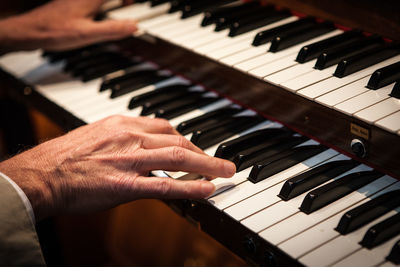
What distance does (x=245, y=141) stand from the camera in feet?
4.80

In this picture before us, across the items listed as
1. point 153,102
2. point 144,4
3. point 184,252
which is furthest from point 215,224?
point 144,4

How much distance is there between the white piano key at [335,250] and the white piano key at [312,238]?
1 cm

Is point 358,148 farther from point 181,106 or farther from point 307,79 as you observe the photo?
point 181,106

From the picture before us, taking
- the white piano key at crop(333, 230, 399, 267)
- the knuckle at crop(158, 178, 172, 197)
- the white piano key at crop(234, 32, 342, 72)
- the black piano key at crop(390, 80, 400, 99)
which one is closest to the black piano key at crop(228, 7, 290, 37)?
the white piano key at crop(234, 32, 342, 72)

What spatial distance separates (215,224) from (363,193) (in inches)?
15.4

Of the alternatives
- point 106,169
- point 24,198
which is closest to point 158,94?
point 106,169

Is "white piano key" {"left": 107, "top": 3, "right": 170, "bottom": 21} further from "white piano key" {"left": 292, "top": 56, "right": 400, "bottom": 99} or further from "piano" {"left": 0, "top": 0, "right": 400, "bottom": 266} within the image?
"white piano key" {"left": 292, "top": 56, "right": 400, "bottom": 99}

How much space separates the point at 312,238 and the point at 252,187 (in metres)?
0.24

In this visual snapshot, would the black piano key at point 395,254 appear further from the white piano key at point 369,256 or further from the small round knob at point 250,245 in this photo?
the small round knob at point 250,245

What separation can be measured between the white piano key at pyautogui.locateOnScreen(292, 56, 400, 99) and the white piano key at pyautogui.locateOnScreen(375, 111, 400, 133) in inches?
7.8

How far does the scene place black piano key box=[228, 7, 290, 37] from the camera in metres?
1.81

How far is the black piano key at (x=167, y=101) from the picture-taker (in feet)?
5.75

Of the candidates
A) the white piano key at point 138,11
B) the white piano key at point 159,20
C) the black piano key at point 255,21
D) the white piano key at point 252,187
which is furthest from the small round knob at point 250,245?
the white piano key at point 138,11

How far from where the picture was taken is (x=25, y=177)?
51.9 inches
